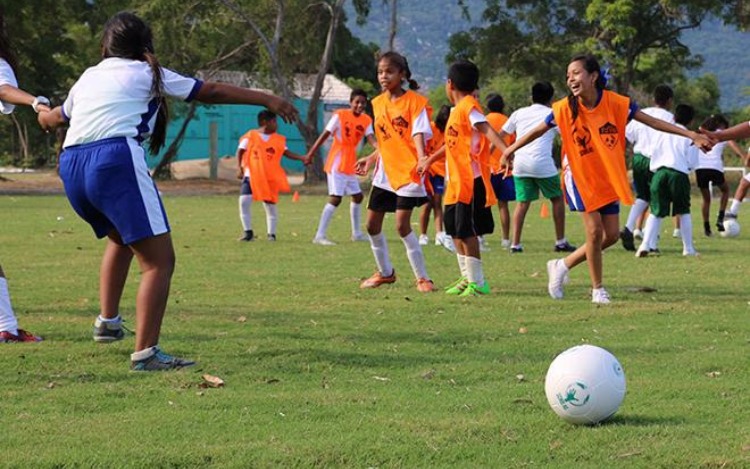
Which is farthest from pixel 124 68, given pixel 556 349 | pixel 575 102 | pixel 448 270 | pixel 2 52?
pixel 448 270

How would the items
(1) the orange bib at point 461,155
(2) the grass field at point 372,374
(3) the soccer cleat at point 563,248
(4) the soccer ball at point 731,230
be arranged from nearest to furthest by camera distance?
1. (2) the grass field at point 372,374
2. (1) the orange bib at point 461,155
3. (3) the soccer cleat at point 563,248
4. (4) the soccer ball at point 731,230

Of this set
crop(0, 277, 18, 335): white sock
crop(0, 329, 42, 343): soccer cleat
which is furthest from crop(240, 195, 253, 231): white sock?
crop(0, 277, 18, 335): white sock

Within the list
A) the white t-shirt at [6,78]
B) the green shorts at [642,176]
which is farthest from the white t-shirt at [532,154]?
the white t-shirt at [6,78]

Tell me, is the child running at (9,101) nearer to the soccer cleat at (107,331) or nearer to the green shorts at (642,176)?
the soccer cleat at (107,331)

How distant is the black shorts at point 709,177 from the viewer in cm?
1808

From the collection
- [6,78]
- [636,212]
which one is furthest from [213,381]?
[636,212]

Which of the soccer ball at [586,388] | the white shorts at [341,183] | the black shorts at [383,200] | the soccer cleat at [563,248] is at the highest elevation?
the black shorts at [383,200]

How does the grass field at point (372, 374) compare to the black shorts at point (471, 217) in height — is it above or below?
below

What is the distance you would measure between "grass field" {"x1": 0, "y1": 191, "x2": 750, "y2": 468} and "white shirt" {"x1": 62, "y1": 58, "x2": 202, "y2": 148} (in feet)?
4.19

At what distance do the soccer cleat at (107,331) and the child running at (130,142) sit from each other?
892 mm

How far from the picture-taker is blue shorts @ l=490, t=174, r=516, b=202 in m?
15.7

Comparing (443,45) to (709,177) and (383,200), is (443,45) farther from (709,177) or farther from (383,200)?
(383,200)

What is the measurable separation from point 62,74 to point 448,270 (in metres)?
24.0

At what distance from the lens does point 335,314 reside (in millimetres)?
9109
